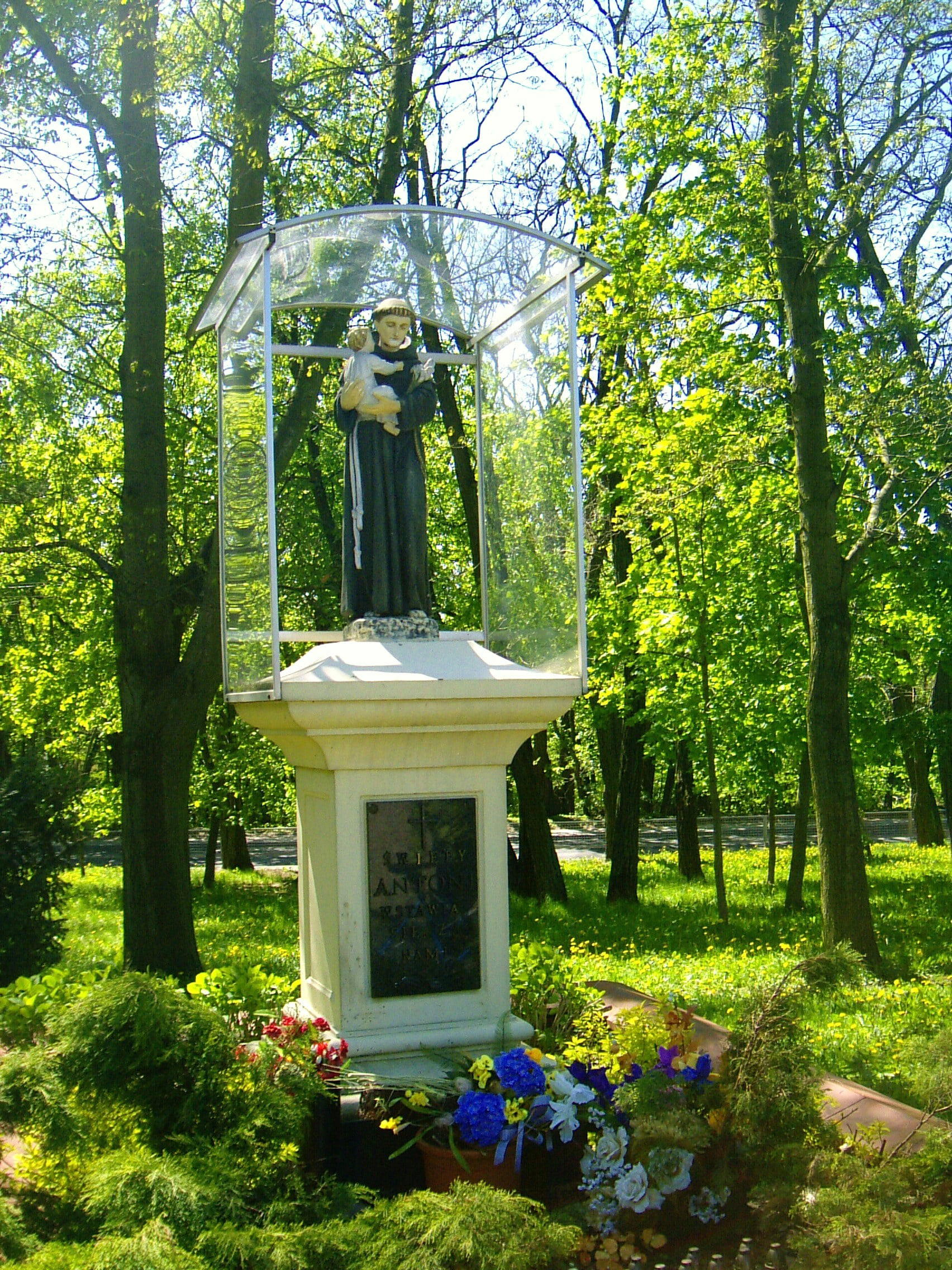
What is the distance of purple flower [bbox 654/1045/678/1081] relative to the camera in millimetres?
4188

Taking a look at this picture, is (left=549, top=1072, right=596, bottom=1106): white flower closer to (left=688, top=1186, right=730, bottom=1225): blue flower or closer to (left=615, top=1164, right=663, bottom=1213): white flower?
(left=615, top=1164, right=663, bottom=1213): white flower

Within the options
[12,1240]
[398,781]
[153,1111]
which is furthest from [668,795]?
[12,1240]

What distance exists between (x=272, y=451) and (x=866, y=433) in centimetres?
629

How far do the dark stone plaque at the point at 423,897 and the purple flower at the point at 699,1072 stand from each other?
1095mm

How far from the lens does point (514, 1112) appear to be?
4.12m

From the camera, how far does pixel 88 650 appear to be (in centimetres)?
1504

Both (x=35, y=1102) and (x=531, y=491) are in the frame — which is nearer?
(x=35, y=1102)

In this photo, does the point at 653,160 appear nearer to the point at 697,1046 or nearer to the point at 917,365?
the point at 917,365

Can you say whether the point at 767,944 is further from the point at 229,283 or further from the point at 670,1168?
the point at 229,283

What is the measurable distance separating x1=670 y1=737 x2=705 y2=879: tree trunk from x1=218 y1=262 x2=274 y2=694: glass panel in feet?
36.6

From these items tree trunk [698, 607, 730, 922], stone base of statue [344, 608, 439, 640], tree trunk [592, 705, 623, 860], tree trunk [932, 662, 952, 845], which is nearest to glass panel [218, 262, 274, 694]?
stone base of statue [344, 608, 439, 640]

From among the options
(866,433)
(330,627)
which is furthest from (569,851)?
(866,433)

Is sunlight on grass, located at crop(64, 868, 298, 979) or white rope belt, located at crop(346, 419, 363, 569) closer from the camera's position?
white rope belt, located at crop(346, 419, 363, 569)

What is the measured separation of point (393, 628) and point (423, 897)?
1223 mm
